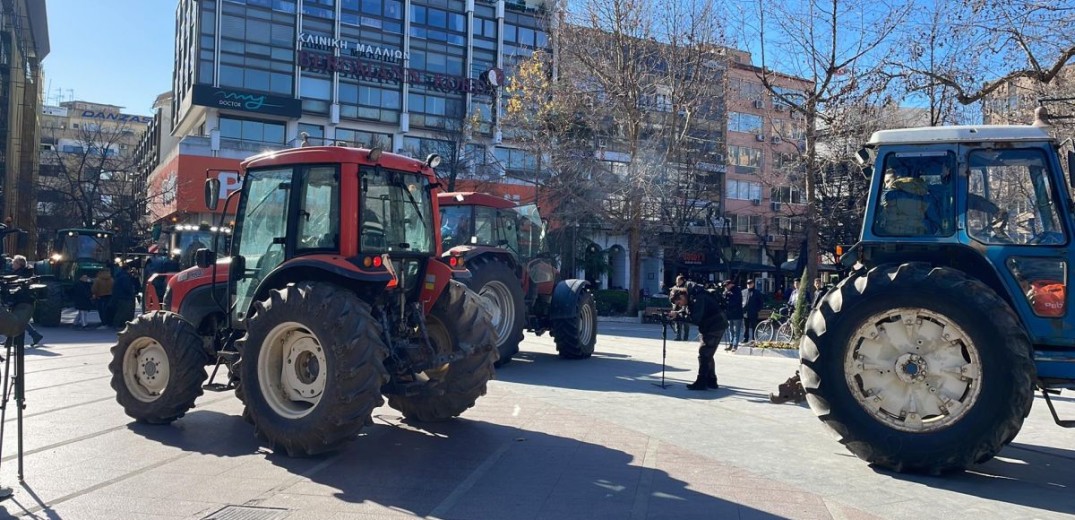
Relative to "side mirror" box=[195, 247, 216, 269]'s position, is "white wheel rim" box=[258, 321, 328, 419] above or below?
below

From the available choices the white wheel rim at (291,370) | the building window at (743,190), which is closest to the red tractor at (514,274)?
the white wheel rim at (291,370)

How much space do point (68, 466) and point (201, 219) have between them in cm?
3446

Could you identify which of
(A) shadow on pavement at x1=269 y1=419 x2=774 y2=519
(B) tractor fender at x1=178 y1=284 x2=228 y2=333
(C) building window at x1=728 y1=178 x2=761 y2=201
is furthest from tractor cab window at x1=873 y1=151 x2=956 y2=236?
(C) building window at x1=728 y1=178 x2=761 y2=201

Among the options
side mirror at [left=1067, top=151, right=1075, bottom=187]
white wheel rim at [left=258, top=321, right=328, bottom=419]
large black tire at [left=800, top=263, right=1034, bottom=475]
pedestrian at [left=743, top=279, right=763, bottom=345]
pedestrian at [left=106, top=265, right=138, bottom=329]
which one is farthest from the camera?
pedestrian at [left=743, top=279, right=763, bottom=345]

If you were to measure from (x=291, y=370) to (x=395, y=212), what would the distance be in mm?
1698

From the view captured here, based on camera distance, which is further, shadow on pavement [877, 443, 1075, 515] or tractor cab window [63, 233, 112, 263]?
tractor cab window [63, 233, 112, 263]

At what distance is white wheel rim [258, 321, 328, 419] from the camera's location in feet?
21.2

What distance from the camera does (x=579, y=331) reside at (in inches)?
560

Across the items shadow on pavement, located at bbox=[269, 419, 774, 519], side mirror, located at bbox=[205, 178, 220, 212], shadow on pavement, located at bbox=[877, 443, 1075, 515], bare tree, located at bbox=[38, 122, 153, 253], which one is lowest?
shadow on pavement, located at bbox=[269, 419, 774, 519]

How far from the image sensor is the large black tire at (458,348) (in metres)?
7.43

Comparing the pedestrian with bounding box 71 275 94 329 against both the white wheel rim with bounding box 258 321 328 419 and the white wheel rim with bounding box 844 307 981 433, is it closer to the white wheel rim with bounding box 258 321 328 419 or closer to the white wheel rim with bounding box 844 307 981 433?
the white wheel rim with bounding box 258 321 328 419

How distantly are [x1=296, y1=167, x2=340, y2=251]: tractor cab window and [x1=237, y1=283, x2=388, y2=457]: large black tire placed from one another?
535 millimetres

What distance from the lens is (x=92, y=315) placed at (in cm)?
2216

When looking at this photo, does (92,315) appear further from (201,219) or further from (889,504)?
(889,504)
